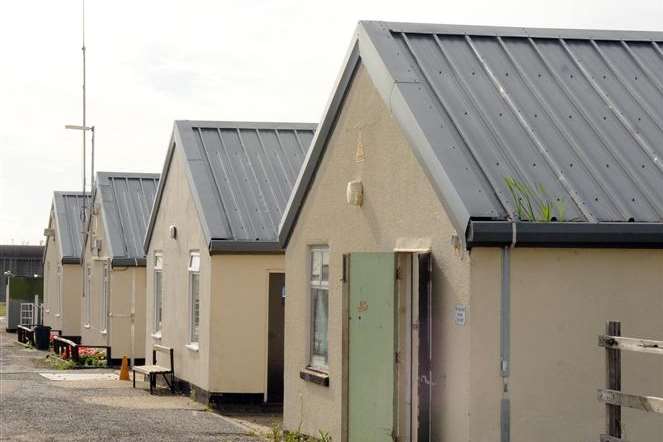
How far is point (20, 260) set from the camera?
217 ft

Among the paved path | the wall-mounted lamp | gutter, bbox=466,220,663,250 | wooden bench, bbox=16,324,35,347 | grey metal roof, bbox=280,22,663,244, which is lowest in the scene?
the paved path

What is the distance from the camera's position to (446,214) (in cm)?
1083

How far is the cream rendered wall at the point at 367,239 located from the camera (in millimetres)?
10680

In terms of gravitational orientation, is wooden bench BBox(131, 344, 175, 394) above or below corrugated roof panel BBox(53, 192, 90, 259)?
below

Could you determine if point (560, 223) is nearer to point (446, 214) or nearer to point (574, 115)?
point (446, 214)

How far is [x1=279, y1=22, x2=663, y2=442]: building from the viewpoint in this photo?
10.2 metres

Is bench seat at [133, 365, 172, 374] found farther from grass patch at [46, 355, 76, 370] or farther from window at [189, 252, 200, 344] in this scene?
grass patch at [46, 355, 76, 370]

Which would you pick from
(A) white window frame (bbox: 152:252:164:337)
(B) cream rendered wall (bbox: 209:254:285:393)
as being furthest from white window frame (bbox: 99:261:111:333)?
(B) cream rendered wall (bbox: 209:254:285:393)

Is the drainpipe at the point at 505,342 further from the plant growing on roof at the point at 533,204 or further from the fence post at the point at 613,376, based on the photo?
the fence post at the point at 613,376

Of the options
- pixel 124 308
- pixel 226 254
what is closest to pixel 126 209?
pixel 124 308

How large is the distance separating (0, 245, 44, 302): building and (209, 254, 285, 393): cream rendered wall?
4749 cm

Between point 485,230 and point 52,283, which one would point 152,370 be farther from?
point 52,283

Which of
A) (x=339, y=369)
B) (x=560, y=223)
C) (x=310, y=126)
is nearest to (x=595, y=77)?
(x=560, y=223)

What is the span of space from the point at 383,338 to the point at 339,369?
196cm
